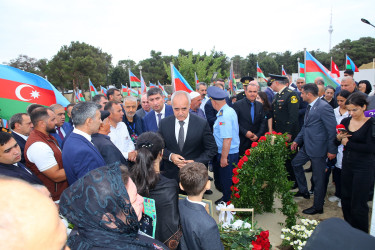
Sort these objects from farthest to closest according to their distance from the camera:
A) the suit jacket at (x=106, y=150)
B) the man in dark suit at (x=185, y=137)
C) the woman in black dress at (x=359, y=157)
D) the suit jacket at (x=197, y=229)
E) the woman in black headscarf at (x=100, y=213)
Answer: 1. the man in dark suit at (x=185, y=137)
2. the woman in black dress at (x=359, y=157)
3. the suit jacket at (x=106, y=150)
4. the suit jacket at (x=197, y=229)
5. the woman in black headscarf at (x=100, y=213)

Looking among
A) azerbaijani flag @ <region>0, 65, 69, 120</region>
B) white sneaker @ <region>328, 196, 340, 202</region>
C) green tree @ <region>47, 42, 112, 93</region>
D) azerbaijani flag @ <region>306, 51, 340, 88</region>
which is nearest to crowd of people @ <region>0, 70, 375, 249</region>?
white sneaker @ <region>328, 196, 340, 202</region>

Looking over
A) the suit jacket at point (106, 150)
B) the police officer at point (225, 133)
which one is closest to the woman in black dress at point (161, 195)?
the suit jacket at point (106, 150)

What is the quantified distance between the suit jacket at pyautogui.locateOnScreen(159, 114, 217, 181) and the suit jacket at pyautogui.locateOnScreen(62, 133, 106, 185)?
1.13 meters

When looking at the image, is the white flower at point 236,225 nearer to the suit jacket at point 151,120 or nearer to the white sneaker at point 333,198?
the suit jacket at point 151,120

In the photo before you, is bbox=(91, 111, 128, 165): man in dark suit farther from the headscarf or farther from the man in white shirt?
the headscarf

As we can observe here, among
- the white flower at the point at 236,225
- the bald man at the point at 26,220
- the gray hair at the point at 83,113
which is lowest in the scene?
the white flower at the point at 236,225

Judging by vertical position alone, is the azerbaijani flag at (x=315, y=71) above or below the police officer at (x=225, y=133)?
above

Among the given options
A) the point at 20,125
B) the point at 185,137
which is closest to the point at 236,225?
the point at 185,137

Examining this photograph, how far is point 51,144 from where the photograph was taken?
9.93ft

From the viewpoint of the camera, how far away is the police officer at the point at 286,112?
4.91 meters

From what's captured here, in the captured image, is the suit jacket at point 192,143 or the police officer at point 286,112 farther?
the police officer at point 286,112

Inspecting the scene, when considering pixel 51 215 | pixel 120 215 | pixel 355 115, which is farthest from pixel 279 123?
pixel 51 215

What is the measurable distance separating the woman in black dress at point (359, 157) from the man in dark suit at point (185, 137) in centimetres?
188

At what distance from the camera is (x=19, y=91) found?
12.6 ft
